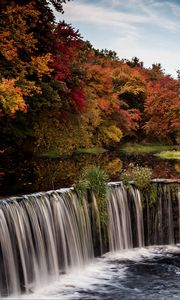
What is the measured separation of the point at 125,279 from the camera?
12.3 m

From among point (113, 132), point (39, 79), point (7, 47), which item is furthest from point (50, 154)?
point (7, 47)

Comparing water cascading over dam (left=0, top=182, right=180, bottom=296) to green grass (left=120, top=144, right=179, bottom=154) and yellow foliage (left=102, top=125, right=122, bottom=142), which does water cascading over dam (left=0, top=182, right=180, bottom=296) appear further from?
green grass (left=120, top=144, right=179, bottom=154)

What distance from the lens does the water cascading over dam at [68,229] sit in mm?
11352

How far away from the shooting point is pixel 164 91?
161ft

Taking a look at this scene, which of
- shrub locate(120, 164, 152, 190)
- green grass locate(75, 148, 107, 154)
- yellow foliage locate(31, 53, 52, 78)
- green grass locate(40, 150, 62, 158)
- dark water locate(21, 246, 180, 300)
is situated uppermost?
yellow foliage locate(31, 53, 52, 78)

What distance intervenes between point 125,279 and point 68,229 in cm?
211

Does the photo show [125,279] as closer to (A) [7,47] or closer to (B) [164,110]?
(A) [7,47]

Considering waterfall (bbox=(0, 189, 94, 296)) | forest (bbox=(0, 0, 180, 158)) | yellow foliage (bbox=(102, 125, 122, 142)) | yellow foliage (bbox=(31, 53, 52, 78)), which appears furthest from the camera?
yellow foliage (bbox=(102, 125, 122, 142))

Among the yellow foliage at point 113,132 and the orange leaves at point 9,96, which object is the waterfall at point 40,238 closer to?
the orange leaves at point 9,96

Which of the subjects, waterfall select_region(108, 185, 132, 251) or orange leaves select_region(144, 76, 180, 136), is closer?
waterfall select_region(108, 185, 132, 251)

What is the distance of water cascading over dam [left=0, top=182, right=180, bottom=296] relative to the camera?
1135 centimetres

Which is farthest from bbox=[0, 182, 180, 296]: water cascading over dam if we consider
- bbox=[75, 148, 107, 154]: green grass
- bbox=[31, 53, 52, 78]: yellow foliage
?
bbox=[75, 148, 107, 154]: green grass

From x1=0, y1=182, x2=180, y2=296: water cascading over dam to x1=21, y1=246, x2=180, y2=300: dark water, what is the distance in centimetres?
39

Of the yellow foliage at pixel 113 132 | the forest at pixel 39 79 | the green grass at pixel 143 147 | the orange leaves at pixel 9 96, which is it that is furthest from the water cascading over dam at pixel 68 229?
the green grass at pixel 143 147
